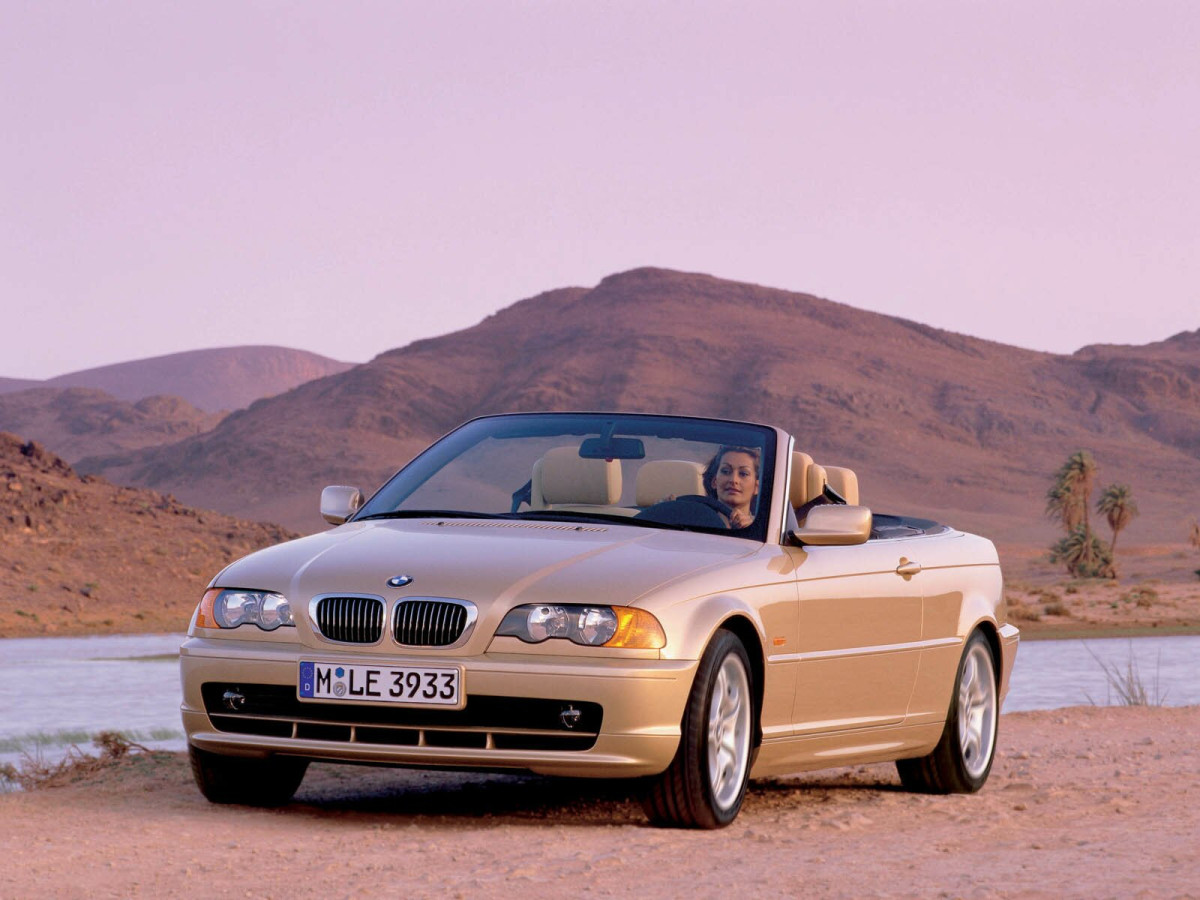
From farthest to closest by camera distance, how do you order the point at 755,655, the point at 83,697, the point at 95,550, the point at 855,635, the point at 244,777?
1. the point at 95,550
2. the point at 83,697
3. the point at 855,635
4. the point at 244,777
5. the point at 755,655

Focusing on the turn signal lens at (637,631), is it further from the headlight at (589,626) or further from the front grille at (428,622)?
the front grille at (428,622)

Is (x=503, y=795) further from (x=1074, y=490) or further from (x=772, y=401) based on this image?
(x=772, y=401)

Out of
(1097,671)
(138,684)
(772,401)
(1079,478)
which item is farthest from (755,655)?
(772,401)

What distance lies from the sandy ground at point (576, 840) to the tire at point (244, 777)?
0.29 feet

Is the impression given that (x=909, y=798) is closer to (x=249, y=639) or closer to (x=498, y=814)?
(x=498, y=814)

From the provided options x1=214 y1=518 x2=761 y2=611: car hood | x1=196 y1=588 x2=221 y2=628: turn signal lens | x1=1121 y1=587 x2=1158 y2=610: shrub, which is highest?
x1=214 y1=518 x2=761 y2=611: car hood

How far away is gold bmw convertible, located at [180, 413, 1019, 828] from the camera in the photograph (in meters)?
6.68

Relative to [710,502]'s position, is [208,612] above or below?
below

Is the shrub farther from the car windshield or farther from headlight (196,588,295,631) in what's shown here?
headlight (196,588,295,631)

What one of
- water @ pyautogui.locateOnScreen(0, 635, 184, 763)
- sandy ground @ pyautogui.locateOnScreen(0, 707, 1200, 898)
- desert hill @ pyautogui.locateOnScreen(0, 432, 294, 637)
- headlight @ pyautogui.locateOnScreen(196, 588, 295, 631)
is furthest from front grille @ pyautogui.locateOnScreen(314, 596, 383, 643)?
desert hill @ pyautogui.locateOnScreen(0, 432, 294, 637)

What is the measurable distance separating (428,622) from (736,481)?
1915 mm

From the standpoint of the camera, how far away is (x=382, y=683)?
6.70 metres

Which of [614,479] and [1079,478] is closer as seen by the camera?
[614,479]

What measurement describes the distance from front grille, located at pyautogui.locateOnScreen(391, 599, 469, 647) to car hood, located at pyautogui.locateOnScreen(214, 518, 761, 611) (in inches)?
1.7
